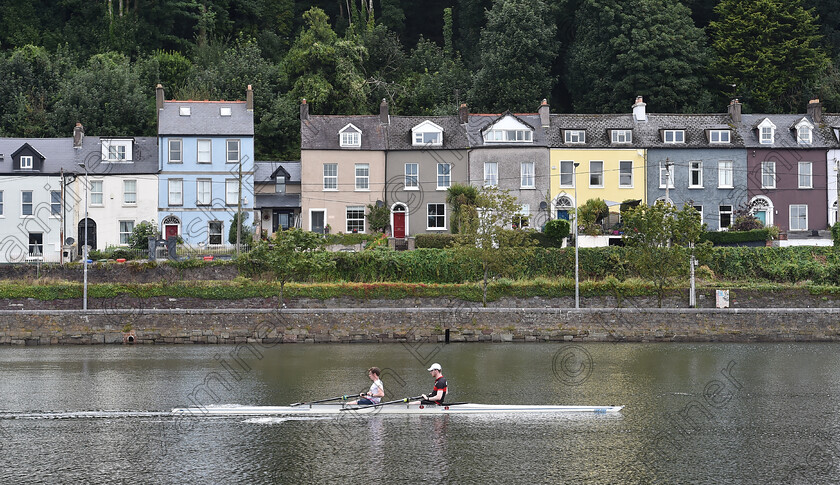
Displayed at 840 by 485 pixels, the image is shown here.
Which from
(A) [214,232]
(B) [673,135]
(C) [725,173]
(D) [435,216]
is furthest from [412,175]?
(C) [725,173]

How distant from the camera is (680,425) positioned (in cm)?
2836

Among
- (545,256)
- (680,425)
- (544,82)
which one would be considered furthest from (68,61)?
(680,425)

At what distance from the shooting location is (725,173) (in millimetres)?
61625

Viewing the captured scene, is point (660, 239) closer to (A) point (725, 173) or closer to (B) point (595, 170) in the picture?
(B) point (595, 170)

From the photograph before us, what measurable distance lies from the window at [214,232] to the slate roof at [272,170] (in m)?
4.24

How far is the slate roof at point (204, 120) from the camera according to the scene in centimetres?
6162

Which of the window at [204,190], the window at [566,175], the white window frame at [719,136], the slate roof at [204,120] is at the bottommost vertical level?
the window at [204,190]

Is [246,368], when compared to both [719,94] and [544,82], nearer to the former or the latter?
[544,82]

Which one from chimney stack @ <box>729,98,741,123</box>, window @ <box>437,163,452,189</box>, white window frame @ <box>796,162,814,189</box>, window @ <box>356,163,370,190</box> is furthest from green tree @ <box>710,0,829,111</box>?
window @ <box>356,163,370,190</box>

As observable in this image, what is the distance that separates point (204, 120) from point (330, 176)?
9.72 metres

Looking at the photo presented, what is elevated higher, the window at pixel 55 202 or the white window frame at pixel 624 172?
the white window frame at pixel 624 172

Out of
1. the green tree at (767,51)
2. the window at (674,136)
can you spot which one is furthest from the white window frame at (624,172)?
the green tree at (767,51)

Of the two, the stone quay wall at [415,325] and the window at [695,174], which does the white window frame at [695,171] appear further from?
the stone quay wall at [415,325]

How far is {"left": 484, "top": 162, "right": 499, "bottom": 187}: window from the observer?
6103 centimetres
